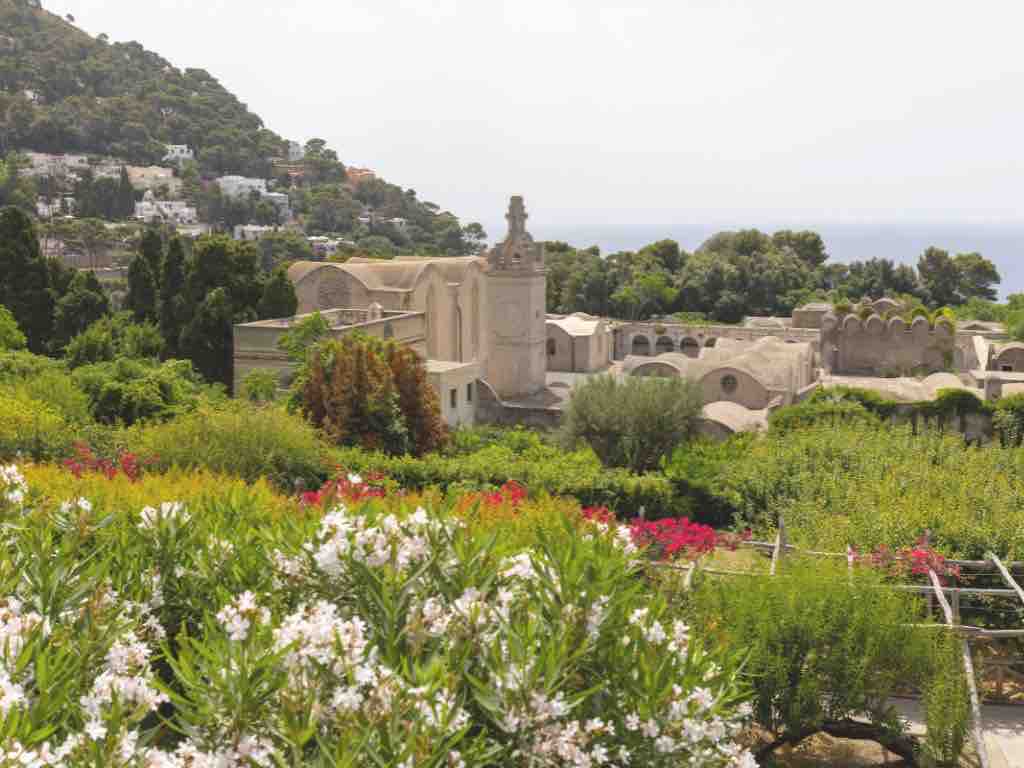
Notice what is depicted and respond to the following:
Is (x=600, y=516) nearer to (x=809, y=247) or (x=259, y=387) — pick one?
(x=259, y=387)

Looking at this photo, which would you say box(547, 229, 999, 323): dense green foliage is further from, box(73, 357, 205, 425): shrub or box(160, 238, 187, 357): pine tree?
box(73, 357, 205, 425): shrub

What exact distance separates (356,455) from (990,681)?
992 centimetres

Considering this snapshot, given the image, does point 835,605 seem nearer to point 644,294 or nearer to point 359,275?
point 359,275

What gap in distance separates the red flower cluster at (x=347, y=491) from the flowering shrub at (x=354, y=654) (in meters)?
1.19

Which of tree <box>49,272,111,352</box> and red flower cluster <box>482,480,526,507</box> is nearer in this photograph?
red flower cluster <box>482,480,526,507</box>

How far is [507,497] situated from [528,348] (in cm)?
2190

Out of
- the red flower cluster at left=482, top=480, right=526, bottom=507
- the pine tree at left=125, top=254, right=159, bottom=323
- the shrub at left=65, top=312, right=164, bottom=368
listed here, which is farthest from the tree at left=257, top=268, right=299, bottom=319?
the red flower cluster at left=482, top=480, right=526, bottom=507

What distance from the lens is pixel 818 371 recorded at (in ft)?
131

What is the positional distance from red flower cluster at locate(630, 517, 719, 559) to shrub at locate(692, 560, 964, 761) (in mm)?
1278

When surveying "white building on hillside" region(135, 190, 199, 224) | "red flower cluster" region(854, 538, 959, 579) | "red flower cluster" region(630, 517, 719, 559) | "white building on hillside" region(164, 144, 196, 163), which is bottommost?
"red flower cluster" region(854, 538, 959, 579)

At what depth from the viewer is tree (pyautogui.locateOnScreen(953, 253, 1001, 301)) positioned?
71125 mm

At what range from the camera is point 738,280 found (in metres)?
64.8

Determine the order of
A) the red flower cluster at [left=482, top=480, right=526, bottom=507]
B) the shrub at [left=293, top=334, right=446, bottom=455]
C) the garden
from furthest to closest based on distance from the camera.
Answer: the shrub at [left=293, top=334, right=446, bottom=455] → the red flower cluster at [left=482, top=480, right=526, bottom=507] → the garden

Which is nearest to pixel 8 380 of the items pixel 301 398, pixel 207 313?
pixel 301 398
